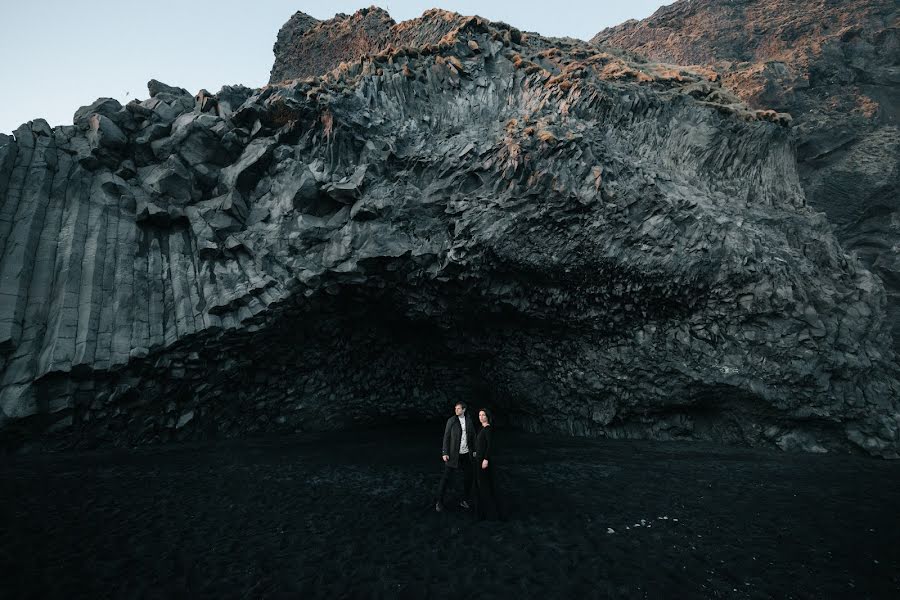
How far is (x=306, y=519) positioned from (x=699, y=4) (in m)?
58.8

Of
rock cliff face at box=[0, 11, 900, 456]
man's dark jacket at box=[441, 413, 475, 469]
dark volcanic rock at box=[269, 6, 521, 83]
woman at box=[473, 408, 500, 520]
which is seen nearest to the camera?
woman at box=[473, 408, 500, 520]

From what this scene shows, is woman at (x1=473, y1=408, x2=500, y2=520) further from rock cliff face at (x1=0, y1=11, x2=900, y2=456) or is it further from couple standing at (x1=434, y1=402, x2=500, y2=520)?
rock cliff face at (x1=0, y1=11, x2=900, y2=456)

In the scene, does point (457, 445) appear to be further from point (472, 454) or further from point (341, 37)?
point (341, 37)

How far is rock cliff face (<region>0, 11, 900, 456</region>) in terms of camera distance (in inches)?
609

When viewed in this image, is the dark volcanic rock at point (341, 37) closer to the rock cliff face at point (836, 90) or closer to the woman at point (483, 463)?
the woman at point (483, 463)

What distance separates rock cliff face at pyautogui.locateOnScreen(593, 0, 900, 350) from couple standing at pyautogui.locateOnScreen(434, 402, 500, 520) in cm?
3552

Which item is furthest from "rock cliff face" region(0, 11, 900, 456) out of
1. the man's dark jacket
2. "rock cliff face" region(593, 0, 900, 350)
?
"rock cliff face" region(593, 0, 900, 350)

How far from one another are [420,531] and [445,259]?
1136 centimetres

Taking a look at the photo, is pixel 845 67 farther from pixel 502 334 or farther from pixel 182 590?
pixel 182 590

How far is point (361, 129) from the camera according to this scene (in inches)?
751

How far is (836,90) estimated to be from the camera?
34312 mm

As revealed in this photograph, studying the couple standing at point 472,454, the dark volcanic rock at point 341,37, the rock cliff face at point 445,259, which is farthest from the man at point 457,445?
the dark volcanic rock at point 341,37

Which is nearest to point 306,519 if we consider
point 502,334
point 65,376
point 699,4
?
point 65,376

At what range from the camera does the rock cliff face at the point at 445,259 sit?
1547 cm
